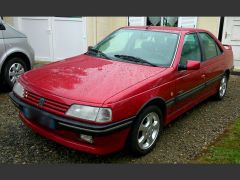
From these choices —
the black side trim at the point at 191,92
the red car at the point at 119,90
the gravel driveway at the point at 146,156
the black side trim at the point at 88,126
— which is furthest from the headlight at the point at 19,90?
the black side trim at the point at 191,92

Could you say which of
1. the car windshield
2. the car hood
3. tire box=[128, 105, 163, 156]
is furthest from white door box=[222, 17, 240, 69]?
tire box=[128, 105, 163, 156]

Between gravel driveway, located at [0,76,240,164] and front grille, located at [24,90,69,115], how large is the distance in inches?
27.2

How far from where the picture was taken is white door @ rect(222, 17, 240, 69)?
28.1 ft

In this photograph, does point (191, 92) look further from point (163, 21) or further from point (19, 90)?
point (163, 21)

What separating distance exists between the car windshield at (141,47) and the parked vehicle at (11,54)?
209 centimetres

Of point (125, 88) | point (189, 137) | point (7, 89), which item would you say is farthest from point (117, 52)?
point (7, 89)

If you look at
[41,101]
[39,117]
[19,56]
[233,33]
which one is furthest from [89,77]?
[233,33]

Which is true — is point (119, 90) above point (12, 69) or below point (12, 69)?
above

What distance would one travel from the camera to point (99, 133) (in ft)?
9.68

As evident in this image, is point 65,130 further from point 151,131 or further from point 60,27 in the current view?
point 60,27

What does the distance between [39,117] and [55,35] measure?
666cm

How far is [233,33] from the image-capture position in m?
8.63

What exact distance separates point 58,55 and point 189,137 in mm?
6520

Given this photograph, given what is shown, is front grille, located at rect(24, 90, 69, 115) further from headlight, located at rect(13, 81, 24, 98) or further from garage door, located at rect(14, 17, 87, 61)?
garage door, located at rect(14, 17, 87, 61)
